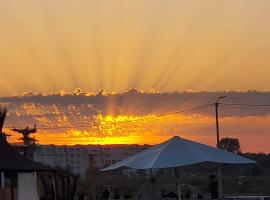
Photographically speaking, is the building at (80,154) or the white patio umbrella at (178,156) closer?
the white patio umbrella at (178,156)

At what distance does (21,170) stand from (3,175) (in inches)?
64.5

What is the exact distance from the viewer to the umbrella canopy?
59.3 feet

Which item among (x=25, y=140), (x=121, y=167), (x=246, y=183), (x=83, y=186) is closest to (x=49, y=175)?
(x=83, y=186)

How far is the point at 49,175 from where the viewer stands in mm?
39500

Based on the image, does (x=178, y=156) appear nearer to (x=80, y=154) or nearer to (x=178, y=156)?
(x=178, y=156)

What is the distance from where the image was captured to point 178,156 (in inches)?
727

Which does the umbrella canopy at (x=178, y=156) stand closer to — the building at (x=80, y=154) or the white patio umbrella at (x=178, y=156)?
the white patio umbrella at (x=178, y=156)

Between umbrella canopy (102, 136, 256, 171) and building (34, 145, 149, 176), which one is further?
building (34, 145, 149, 176)

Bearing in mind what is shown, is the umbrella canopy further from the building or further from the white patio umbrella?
the building

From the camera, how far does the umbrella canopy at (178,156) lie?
59.3ft

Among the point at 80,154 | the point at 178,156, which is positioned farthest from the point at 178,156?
the point at 80,154

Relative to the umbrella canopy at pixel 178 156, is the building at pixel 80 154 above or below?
above

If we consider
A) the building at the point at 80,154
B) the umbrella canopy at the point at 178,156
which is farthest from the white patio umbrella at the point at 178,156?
the building at the point at 80,154

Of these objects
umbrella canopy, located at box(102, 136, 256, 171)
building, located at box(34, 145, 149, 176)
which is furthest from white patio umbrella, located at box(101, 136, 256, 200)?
building, located at box(34, 145, 149, 176)
